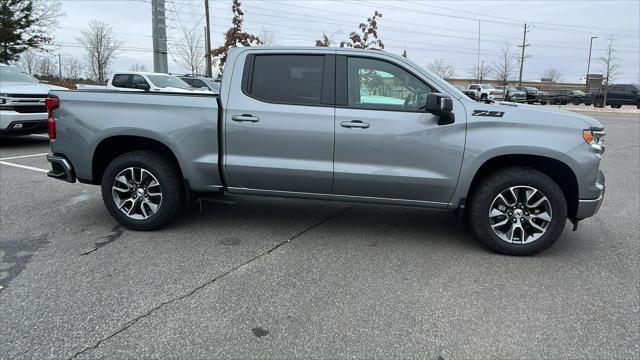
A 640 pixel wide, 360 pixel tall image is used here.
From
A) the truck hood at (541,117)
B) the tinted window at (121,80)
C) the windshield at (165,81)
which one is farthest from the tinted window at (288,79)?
the tinted window at (121,80)

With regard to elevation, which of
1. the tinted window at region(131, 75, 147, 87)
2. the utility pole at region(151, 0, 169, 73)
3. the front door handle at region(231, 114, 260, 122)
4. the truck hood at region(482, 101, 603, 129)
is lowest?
the front door handle at region(231, 114, 260, 122)

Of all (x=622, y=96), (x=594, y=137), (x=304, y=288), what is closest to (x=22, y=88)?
(x=304, y=288)

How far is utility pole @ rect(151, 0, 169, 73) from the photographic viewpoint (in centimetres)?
2298

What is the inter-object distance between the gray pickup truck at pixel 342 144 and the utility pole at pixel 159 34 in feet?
65.6

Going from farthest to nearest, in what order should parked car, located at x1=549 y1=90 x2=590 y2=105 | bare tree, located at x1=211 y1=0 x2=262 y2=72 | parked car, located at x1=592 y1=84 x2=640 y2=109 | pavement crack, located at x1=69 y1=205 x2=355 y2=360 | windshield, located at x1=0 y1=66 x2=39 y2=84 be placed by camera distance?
1. parked car, located at x1=549 y1=90 x2=590 y2=105
2. parked car, located at x1=592 y1=84 x2=640 y2=109
3. bare tree, located at x1=211 y1=0 x2=262 y2=72
4. windshield, located at x1=0 y1=66 x2=39 y2=84
5. pavement crack, located at x1=69 y1=205 x2=355 y2=360

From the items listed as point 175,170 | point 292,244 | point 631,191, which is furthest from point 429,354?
point 631,191

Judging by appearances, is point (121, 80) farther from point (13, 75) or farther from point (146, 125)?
point (146, 125)

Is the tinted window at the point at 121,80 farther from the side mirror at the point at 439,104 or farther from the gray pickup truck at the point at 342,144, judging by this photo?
the side mirror at the point at 439,104

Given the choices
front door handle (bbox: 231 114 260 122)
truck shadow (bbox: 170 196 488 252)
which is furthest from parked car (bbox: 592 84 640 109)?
front door handle (bbox: 231 114 260 122)

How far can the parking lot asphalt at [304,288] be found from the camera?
2.93 meters

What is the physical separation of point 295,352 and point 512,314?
1.58 meters

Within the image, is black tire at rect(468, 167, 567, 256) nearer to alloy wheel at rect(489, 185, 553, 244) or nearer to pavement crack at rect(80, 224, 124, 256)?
alloy wheel at rect(489, 185, 553, 244)

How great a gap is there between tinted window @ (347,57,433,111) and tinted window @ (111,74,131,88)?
13.0m

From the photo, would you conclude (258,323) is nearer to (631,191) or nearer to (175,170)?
(175,170)
